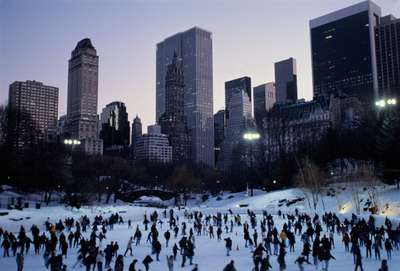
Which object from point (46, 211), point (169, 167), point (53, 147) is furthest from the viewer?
point (169, 167)

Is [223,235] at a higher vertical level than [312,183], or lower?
lower

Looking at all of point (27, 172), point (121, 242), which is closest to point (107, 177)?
point (27, 172)

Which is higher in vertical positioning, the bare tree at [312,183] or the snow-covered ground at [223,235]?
the bare tree at [312,183]

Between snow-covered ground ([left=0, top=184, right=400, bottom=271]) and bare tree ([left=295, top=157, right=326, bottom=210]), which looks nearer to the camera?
snow-covered ground ([left=0, top=184, right=400, bottom=271])

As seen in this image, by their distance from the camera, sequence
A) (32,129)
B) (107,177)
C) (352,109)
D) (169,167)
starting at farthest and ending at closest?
(352,109) → (169,167) → (107,177) → (32,129)

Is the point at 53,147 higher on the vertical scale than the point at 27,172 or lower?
higher

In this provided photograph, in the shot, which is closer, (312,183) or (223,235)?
(223,235)

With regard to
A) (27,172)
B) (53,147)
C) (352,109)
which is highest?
(352,109)

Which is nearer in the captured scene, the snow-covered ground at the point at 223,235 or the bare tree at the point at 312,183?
the snow-covered ground at the point at 223,235

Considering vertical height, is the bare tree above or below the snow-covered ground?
above

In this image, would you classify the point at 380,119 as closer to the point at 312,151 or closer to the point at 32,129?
the point at 312,151

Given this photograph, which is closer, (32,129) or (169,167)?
(32,129)
